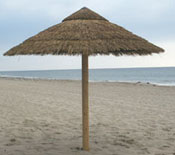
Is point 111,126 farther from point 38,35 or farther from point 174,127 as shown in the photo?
point 38,35

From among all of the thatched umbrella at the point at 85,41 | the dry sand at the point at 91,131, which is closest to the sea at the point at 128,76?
the dry sand at the point at 91,131

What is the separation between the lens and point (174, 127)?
23.8ft

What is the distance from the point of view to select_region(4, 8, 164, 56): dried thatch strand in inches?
153

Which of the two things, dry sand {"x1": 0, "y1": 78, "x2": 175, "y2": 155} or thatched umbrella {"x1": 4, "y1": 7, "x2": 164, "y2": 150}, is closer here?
thatched umbrella {"x1": 4, "y1": 7, "x2": 164, "y2": 150}

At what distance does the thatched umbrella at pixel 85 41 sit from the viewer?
12.8ft

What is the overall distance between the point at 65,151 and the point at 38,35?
88.3 inches

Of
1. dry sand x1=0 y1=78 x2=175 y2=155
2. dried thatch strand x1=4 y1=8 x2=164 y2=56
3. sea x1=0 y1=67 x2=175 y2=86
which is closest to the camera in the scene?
dried thatch strand x1=4 y1=8 x2=164 y2=56

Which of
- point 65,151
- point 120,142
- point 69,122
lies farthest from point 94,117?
point 65,151

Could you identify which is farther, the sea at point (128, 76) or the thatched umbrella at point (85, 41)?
the sea at point (128, 76)

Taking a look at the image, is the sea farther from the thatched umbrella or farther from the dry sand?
the thatched umbrella

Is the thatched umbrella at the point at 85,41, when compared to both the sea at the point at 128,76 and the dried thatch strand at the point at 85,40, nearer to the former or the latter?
the dried thatch strand at the point at 85,40

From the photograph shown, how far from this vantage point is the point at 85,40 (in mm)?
3945

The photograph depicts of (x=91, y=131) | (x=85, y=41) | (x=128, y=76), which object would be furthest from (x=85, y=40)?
(x=128, y=76)

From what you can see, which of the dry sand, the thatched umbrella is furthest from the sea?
the thatched umbrella
